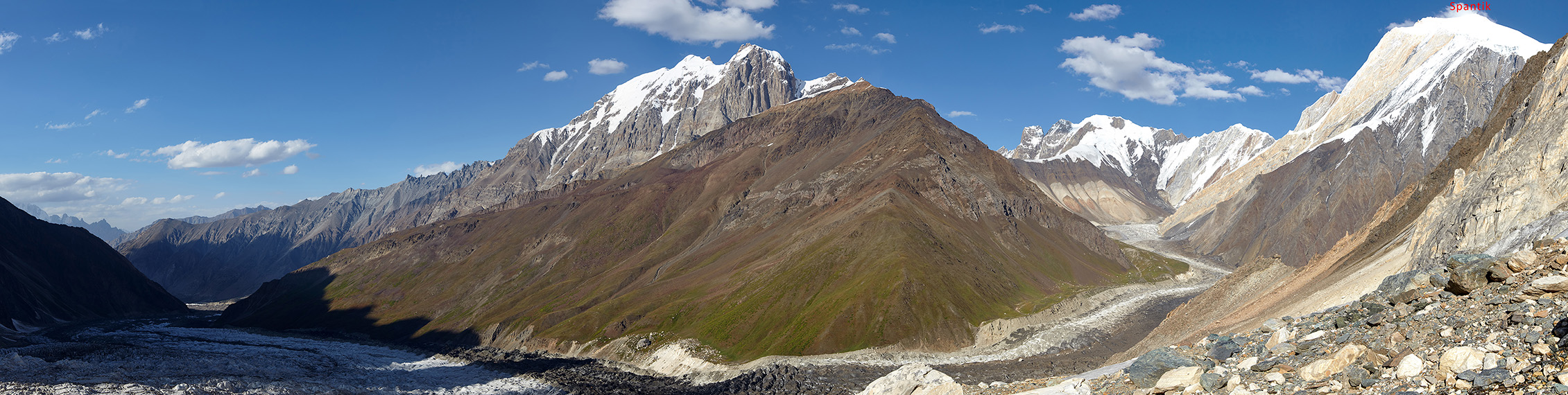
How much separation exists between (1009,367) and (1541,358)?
313ft

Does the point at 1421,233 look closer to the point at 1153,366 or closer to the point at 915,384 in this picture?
the point at 1153,366

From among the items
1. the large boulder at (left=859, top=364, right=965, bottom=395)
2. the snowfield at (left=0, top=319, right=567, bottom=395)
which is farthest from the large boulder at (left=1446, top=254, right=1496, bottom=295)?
the snowfield at (left=0, top=319, right=567, bottom=395)

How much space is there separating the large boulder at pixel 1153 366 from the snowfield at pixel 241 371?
92784mm

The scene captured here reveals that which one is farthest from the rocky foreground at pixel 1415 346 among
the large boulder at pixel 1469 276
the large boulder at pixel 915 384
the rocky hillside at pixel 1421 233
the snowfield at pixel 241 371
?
the snowfield at pixel 241 371

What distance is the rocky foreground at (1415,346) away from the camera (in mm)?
18797

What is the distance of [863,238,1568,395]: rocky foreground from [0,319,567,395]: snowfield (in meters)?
95.5

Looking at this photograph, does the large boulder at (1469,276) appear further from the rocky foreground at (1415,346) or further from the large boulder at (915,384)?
the large boulder at (915,384)

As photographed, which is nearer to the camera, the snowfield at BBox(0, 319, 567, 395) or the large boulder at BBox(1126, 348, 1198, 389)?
the large boulder at BBox(1126, 348, 1198, 389)

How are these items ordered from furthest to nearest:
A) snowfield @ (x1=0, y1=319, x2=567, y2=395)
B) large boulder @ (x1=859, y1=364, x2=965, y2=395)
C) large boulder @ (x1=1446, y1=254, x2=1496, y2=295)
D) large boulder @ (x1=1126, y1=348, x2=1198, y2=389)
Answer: snowfield @ (x1=0, y1=319, x2=567, y2=395) < large boulder @ (x1=859, y1=364, x2=965, y2=395) < large boulder @ (x1=1126, y1=348, x2=1198, y2=389) < large boulder @ (x1=1446, y1=254, x2=1496, y2=295)

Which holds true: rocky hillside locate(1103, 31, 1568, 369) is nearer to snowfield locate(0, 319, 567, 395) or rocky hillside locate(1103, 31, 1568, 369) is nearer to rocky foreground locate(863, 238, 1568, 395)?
rocky foreground locate(863, 238, 1568, 395)

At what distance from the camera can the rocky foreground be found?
18797 mm

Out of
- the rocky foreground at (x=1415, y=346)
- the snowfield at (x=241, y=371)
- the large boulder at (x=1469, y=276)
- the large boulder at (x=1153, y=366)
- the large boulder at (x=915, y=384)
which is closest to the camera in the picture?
the rocky foreground at (x=1415, y=346)

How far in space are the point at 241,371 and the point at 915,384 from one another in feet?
385

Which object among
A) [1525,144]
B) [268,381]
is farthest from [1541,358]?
[268,381]
